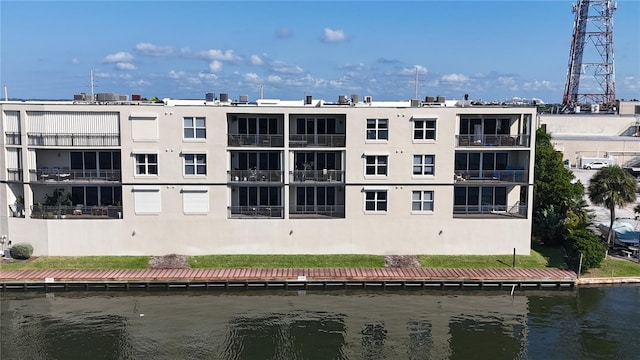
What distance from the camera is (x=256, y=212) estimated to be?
4178 centimetres

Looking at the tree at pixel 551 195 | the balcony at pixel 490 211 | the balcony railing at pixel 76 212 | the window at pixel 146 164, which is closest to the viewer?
the window at pixel 146 164

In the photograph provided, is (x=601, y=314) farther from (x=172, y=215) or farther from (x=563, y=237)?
(x=172, y=215)

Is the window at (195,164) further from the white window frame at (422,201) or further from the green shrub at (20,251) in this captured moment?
the white window frame at (422,201)

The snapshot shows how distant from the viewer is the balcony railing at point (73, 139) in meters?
39.6

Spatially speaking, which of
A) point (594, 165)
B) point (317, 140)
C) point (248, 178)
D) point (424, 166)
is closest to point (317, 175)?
point (317, 140)

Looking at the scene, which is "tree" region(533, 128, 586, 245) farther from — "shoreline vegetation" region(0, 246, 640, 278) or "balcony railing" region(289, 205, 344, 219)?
"balcony railing" region(289, 205, 344, 219)

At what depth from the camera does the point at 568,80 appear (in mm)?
118375

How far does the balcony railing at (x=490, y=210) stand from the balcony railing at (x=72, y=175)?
25.1 meters

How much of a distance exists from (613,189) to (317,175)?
854 inches

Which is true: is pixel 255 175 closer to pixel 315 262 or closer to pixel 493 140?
pixel 315 262

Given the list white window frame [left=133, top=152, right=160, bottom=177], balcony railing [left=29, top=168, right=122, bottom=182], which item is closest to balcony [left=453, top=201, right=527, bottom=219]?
white window frame [left=133, top=152, right=160, bottom=177]

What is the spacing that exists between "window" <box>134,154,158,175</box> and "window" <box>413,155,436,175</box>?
60.9 feet

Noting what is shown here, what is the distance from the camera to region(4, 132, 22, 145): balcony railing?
1565 inches

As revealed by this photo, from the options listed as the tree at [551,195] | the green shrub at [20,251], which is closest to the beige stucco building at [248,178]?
the green shrub at [20,251]
